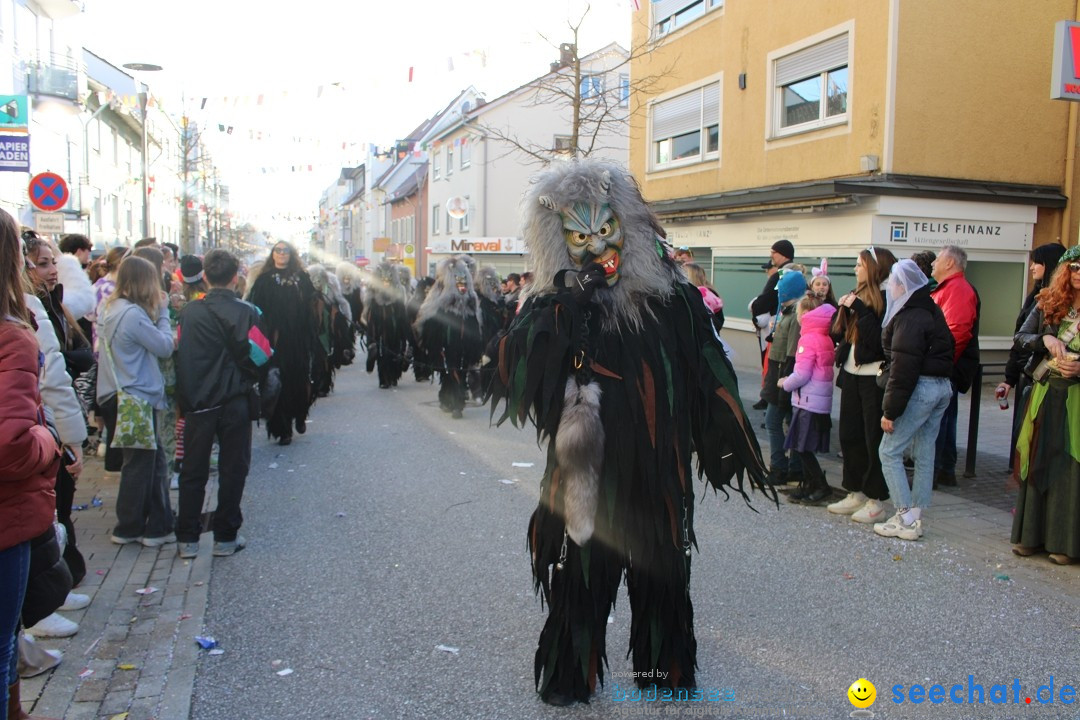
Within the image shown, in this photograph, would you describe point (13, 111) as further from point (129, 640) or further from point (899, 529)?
point (899, 529)

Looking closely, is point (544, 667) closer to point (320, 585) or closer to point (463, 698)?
point (463, 698)

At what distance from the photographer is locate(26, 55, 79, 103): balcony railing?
23094 millimetres

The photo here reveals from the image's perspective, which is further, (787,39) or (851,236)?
(787,39)

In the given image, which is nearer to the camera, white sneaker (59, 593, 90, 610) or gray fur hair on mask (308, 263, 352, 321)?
white sneaker (59, 593, 90, 610)

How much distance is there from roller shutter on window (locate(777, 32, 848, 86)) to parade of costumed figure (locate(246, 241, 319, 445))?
9760 mm

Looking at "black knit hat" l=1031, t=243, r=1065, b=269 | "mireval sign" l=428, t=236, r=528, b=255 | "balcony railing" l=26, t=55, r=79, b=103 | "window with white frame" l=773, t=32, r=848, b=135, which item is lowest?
"black knit hat" l=1031, t=243, r=1065, b=269

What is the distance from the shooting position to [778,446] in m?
7.10

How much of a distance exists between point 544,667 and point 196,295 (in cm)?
467

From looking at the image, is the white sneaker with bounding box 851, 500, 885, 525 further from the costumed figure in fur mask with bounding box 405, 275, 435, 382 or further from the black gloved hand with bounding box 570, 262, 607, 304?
the costumed figure in fur mask with bounding box 405, 275, 435, 382

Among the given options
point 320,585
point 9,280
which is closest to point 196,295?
point 320,585

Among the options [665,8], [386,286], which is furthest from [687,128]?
[386,286]

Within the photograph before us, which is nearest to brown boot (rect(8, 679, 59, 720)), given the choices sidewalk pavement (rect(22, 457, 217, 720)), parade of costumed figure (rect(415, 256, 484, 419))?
sidewalk pavement (rect(22, 457, 217, 720))

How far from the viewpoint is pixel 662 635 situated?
131 inches

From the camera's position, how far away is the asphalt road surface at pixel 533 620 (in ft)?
11.4
